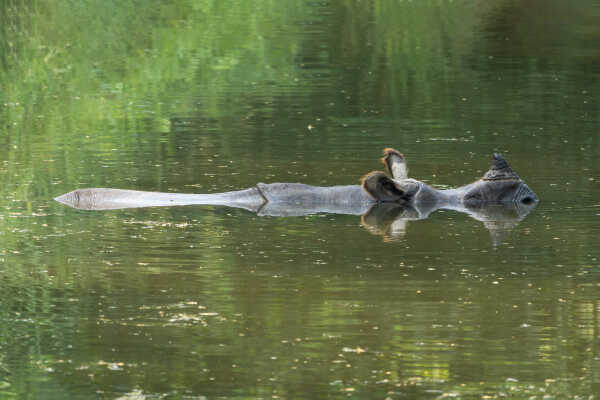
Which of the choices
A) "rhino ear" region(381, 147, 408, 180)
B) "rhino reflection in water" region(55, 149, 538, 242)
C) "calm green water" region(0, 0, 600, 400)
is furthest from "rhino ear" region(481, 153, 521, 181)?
"rhino ear" region(381, 147, 408, 180)

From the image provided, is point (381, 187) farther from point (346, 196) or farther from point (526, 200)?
point (526, 200)

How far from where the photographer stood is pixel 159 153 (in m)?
18.7

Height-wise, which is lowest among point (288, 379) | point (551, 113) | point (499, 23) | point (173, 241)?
point (288, 379)

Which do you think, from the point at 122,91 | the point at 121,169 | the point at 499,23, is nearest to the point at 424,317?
the point at 121,169

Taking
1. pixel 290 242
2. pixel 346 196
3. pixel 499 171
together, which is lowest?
pixel 290 242

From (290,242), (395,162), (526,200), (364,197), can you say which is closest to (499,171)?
(526,200)

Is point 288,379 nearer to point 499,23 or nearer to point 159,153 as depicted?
point 159,153

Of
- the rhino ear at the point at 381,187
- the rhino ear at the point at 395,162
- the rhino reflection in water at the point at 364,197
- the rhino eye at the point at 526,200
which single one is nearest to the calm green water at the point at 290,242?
the rhino eye at the point at 526,200

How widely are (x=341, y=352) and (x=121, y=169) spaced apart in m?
8.25

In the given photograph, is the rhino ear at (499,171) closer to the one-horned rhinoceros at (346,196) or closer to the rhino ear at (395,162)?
the one-horned rhinoceros at (346,196)

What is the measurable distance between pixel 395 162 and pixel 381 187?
16.3 inches

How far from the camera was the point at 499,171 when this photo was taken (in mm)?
15086

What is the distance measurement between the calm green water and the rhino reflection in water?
0.37 meters

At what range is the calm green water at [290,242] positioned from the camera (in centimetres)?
920
